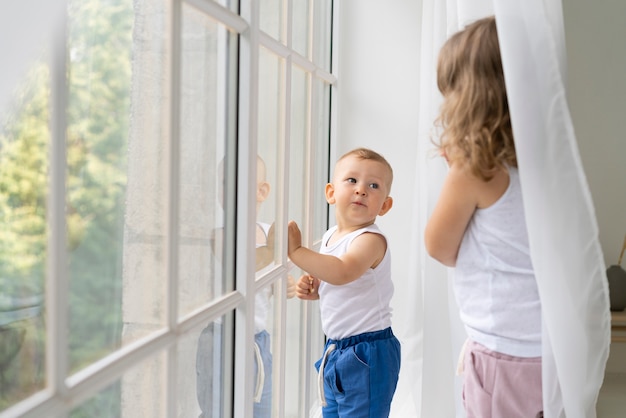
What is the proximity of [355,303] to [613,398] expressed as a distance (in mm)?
2275

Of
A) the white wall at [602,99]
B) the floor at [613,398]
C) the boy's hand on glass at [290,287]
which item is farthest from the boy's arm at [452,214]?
the white wall at [602,99]

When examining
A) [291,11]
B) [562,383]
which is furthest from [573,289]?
[291,11]

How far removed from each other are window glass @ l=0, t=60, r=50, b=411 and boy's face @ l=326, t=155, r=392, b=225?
1.24 metres

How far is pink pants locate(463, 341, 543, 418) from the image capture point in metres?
1.37

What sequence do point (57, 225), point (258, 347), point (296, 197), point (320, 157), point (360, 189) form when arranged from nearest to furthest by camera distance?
point (57, 225) < point (258, 347) < point (360, 189) < point (296, 197) < point (320, 157)

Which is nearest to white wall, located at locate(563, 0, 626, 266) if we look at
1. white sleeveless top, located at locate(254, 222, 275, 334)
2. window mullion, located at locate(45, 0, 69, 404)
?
white sleeveless top, located at locate(254, 222, 275, 334)

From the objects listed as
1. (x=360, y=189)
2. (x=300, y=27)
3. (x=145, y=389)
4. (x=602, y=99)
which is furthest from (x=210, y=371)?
(x=602, y=99)

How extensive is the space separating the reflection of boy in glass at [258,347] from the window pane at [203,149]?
1.0 inches

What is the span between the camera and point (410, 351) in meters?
2.39

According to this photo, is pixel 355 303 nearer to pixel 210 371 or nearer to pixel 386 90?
pixel 210 371

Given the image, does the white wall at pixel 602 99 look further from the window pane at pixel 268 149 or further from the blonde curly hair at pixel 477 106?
the blonde curly hair at pixel 477 106

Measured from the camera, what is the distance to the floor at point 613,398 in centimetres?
341

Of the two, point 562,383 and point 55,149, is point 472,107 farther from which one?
point 55,149

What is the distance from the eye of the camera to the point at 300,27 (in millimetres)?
2102
